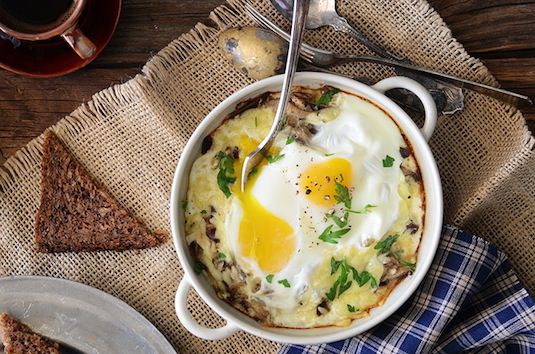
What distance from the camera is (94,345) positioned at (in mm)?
3096

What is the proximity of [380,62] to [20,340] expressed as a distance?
1778 millimetres

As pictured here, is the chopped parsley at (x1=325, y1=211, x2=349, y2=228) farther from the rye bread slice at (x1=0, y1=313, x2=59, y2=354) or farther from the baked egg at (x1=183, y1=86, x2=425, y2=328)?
the rye bread slice at (x1=0, y1=313, x2=59, y2=354)

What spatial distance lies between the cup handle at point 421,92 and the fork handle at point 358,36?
0.28m

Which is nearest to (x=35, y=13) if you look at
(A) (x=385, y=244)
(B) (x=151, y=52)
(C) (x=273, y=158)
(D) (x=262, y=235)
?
(B) (x=151, y=52)

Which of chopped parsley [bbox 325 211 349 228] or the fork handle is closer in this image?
chopped parsley [bbox 325 211 349 228]

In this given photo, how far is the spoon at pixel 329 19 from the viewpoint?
2.88 meters

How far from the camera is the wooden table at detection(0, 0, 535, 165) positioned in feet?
Result: 9.77

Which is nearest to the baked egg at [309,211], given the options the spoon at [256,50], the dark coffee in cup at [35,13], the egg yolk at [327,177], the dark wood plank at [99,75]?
the egg yolk at [327,177]

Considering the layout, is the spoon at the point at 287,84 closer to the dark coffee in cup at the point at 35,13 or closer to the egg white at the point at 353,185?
the egg white at the point at 353,185

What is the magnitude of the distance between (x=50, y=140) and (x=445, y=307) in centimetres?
165

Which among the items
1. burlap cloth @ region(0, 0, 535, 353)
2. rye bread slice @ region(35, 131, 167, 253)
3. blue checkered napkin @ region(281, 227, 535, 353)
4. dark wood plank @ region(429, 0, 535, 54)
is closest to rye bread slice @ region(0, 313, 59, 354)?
burlap cloth @ region(0, 0, 535, 353)

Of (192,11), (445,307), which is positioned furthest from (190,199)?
(445,307)

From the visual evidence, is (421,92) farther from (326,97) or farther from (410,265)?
(410,265)

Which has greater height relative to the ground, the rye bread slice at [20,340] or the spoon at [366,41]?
the spoon at [366,41]
